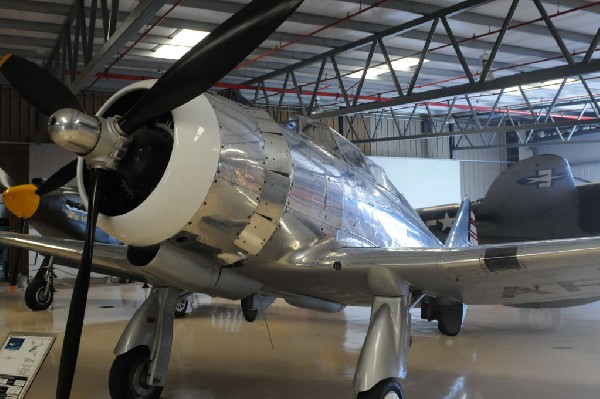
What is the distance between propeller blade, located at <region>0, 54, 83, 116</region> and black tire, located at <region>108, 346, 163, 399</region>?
1948 mm

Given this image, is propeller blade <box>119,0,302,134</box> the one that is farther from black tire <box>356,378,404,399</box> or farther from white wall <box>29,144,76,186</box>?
white wall <box>29,144,76,186</box>

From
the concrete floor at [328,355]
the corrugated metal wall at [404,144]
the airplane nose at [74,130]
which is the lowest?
the concrete floor at [328,355]

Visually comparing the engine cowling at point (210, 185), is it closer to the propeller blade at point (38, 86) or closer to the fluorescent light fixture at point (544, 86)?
the propeller blade at point (38, 86)

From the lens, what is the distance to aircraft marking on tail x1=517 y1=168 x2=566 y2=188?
31.9ft

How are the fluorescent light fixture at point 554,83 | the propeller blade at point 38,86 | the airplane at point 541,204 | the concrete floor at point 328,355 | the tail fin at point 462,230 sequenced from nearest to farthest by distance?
the propeller blade at point 38,86 < the concrete floor at point 328,355 < the tail fin at point 462,230 < the airplane at point 541,204 < the fluorescent light fixture at point 554,83

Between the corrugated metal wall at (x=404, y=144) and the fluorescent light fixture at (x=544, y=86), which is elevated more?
the fluorescent light fixture at (x=544, y=86)

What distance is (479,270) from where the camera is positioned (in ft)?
12.8

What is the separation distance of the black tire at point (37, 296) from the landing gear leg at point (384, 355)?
8.48 meters

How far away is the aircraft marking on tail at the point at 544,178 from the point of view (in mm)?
9718

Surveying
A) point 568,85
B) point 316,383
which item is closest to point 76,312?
point 316,383

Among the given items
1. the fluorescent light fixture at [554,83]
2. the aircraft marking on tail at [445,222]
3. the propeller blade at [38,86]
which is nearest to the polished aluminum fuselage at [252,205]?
the propeller blade at [38,86]

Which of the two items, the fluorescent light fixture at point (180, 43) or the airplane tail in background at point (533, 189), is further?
the fluorescent light fixture at point (180, 43)

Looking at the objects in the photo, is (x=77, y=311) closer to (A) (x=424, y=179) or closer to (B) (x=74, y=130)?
(B) (x=74, y=130)

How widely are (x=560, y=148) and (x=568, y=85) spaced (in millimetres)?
12012
